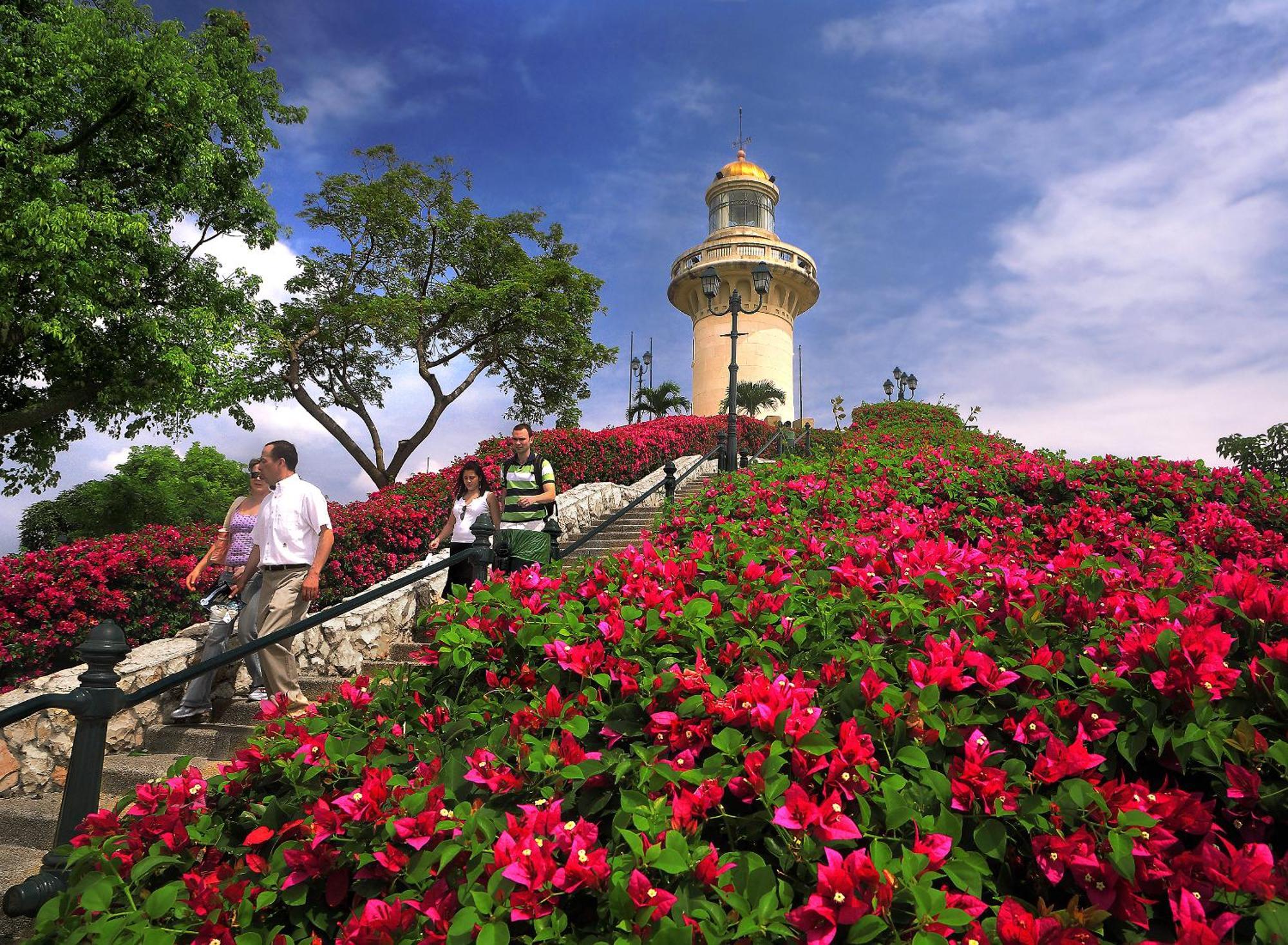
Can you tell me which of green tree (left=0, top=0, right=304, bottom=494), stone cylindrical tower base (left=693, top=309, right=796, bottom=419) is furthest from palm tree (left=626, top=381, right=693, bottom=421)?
green tree (left=0, top=0, right=304, bottom=494)

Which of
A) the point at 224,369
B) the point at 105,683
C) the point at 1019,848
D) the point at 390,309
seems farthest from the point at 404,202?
the point at 1019,848

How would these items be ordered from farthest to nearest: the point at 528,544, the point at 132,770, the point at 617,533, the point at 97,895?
1. the point at 617,533
2. the point at 528,544
3. the point at 132,770
4. the point at 97,895

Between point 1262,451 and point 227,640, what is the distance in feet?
42.2

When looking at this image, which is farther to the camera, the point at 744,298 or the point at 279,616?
the point at 744,298

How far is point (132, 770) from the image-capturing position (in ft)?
15.5

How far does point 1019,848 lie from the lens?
1.58 meters

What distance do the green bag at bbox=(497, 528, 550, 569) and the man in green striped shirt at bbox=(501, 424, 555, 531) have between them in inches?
9.3

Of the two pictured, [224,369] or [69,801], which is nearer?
[69,801]

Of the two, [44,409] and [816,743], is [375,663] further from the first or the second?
[44,409]

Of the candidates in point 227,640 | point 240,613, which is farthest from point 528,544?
point 227,640

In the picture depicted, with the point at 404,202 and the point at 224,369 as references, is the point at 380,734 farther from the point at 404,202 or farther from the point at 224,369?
the point at 404,202

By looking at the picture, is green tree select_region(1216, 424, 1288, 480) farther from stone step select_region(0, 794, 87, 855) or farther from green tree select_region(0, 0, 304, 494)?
green tree select_region(0, 0, 304, 494)

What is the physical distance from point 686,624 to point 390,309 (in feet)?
68.3

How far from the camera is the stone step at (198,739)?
5051 mm
